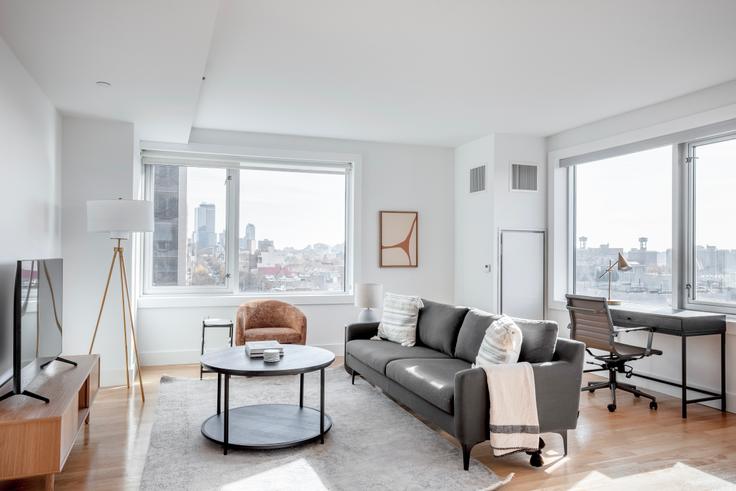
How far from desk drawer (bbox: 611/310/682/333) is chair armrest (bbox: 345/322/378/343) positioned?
7.16 feet

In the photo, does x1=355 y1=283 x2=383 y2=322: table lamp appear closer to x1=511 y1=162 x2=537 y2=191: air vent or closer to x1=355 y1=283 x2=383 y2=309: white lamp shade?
x1=355 y1=283 x2=383 y2=309: white lamp shade

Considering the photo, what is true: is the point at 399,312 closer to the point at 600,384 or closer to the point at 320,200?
the point at 600,384

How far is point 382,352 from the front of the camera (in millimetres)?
4363

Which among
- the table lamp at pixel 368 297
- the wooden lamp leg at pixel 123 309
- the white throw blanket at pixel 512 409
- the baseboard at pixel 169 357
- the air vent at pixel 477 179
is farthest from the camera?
the air vent at pixel 477 179

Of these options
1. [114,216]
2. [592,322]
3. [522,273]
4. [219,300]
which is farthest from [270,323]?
[592,322]

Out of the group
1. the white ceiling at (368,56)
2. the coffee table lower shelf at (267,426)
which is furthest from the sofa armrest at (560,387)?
the white ceiling at (368,56)

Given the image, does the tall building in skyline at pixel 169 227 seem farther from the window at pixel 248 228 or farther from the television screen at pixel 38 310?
the television screen at pixel 38 310

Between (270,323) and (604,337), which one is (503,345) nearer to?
(604,337)

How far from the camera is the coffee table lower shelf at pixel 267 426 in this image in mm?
3296

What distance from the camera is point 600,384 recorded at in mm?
4582

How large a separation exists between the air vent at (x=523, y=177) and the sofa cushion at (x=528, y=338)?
8.38 ft

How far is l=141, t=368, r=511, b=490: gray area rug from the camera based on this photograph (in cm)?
284

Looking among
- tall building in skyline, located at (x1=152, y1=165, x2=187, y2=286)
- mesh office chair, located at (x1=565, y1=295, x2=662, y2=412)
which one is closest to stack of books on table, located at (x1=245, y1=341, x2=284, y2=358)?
mesh office chair, located at (x1=565, y1=295, x2=662, y2=412)

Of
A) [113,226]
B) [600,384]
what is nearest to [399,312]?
[600,384]
